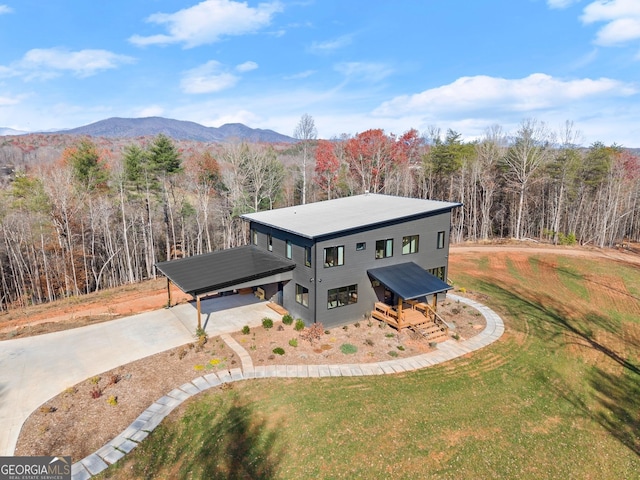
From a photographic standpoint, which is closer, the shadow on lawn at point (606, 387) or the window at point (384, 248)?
the shadow on lawn at point (606, 387)

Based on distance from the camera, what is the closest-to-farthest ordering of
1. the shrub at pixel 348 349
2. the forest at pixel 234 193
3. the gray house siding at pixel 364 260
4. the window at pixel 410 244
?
the shrub at pixel 348 349 → the gray house siding at pixel 364 260 → the window at pixel 410 244 → the forest at pixel 234 193

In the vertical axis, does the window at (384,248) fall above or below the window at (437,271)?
above

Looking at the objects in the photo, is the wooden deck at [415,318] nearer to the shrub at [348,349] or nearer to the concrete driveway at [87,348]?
the shrub at [348,349]

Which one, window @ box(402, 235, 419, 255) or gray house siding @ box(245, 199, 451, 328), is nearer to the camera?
gray house siding @ box(245, 199, 451, 328)

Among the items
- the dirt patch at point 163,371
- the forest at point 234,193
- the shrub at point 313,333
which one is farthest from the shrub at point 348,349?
the forest at point 234,193

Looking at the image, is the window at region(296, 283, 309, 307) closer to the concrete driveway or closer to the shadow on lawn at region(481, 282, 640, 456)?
the concrete driveway

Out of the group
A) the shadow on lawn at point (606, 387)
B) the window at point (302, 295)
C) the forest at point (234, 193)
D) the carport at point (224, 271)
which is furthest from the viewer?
the forest at point (234, 193)

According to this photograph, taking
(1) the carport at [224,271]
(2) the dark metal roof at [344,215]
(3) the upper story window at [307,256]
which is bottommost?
(1) the carport at [224,271]

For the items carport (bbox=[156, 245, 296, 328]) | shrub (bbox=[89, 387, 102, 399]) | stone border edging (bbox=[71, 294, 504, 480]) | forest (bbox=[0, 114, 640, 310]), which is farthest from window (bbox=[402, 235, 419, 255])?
forest (bbox=[0, 114, 640, 310])
